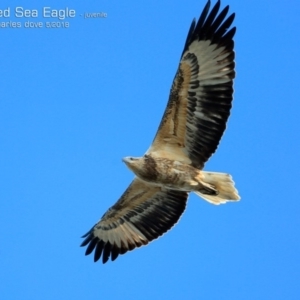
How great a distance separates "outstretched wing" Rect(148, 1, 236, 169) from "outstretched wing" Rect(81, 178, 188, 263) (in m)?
1.42

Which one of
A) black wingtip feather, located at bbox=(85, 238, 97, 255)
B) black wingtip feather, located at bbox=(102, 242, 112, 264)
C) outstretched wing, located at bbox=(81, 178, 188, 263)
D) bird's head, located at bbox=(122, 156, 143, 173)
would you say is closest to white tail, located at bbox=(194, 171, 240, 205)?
bird's head, located at bbox=(122, 156, 143, 173)

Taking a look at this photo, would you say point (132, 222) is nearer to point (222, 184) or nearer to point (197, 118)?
point (222, 184)

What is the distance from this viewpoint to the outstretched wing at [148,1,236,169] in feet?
44.4

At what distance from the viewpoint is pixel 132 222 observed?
15.4m

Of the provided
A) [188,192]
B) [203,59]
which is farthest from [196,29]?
[188,192]

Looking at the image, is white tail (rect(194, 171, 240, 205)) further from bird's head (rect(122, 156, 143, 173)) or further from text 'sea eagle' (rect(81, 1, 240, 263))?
bird's head (rect(122, 156, 143, 173))

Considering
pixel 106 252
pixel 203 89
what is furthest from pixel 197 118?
pixel 106 252

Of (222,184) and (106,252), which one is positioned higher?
(222,184)

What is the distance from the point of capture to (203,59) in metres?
13.6

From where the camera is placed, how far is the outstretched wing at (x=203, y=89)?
13523 mm

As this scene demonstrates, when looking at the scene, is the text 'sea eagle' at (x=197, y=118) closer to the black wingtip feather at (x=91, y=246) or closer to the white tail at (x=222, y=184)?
the white tail at (x=222, y=184)

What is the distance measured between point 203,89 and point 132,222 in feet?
10.3

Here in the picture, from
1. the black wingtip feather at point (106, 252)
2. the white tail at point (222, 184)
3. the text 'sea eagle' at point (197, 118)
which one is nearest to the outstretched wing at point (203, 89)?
the text 'sea eagle' at point (197, 118)

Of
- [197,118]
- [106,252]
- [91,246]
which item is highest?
[197,118]
